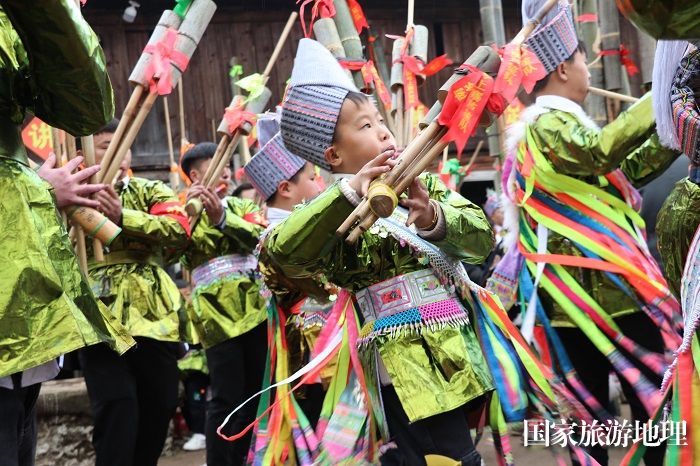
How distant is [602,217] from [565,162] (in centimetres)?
27

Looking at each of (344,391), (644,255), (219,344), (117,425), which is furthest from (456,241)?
(219,344)

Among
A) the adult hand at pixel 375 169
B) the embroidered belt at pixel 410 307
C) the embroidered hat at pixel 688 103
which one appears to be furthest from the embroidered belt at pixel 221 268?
the embroidered hat at pixel 688 103

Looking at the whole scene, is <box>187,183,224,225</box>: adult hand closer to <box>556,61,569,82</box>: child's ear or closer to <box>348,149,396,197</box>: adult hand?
<box>556,61,569,82</box>: child's ear

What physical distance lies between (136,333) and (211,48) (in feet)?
30.2

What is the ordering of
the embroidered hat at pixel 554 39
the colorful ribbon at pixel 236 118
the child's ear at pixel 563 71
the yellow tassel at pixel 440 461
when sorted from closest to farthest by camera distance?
the yellow tassel at pixel 440 461 < the embroidered hat at pixel 554 39 < the child's ear at pixel 563 71 < the colorful ribbon at pixel 236 118

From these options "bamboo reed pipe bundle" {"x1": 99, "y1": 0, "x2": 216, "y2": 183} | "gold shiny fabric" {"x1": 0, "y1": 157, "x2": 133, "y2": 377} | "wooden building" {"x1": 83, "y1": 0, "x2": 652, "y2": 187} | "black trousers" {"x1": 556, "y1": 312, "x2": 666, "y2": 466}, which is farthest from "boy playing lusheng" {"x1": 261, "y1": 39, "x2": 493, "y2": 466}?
"wooden building" {"x1": 83, "y1": 0, "x2": 652, "y2": 187}

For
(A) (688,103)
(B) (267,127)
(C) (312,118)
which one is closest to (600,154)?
(C) (312,118)

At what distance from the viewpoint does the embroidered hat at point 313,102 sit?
2723 mm

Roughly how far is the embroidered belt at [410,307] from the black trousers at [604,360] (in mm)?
1021

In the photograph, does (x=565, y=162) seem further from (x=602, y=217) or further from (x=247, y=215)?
(x=247, y=215)

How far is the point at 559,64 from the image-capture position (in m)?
3.66

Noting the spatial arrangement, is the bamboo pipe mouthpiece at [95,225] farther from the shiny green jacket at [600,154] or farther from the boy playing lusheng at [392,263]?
the shiny green jacket at [600,154]

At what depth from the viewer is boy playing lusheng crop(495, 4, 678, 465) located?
3.28 metres

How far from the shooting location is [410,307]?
2.53 meters
